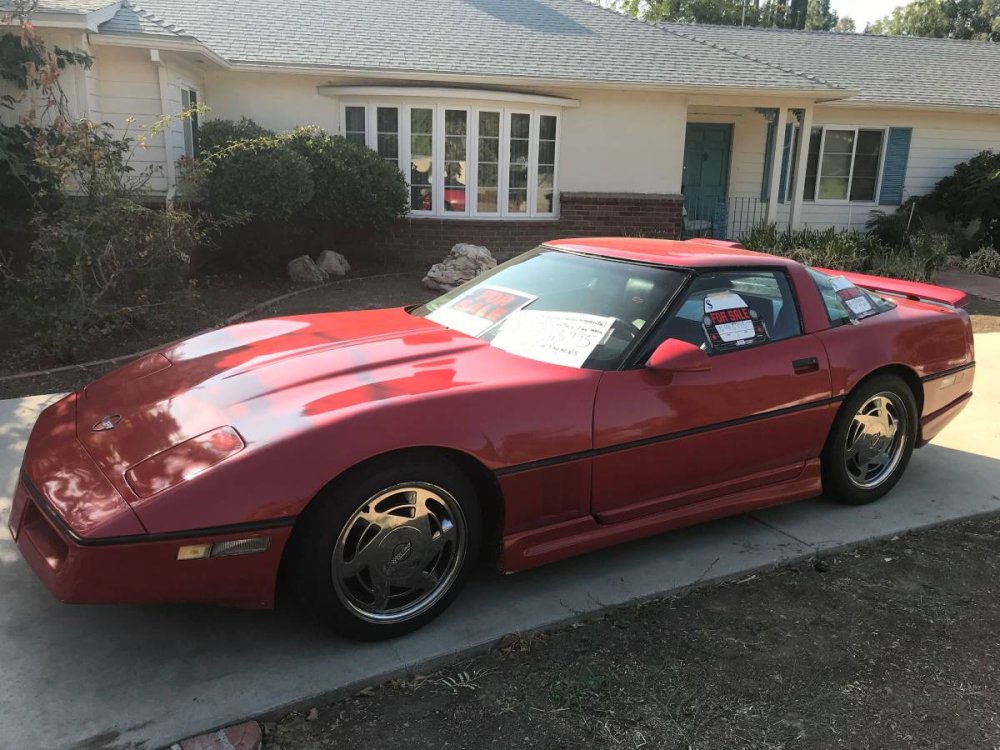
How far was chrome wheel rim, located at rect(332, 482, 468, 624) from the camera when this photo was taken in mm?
2639

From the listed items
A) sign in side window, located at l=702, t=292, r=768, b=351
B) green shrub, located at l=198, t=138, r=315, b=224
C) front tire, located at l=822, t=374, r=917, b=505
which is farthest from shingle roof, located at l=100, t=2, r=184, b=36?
front tire, located at l=822, t=374, r=917, b=505

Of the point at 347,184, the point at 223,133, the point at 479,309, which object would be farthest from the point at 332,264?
the point at 479,309

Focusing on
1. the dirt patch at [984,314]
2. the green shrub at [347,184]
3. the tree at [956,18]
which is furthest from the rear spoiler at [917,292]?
the tree at [956,18]

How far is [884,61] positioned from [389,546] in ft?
61.2

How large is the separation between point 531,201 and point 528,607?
10.8m

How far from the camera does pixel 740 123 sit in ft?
50.9

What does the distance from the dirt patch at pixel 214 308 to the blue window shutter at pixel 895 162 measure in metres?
10.2

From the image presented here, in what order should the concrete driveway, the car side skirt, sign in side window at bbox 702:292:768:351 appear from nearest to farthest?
1. the concrete driveway
2. the car side skirt
3. sign in side window at bbox 702:292:768:351

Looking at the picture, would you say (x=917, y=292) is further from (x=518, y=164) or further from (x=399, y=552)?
(x=518, y=164)

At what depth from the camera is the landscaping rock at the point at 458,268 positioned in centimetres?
1053

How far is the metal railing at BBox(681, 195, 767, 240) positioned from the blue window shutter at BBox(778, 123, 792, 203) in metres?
0.53

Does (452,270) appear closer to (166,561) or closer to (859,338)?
(859,338)

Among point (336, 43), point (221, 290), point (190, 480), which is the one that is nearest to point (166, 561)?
point (190, 480)

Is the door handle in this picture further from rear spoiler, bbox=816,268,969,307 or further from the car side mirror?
→ rear spoiler, bbox=816,268,969,307
